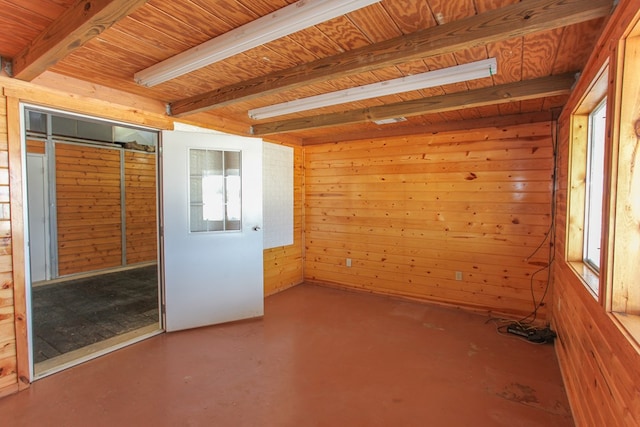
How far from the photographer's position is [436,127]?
379 cm

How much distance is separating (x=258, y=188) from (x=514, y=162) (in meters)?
2.85

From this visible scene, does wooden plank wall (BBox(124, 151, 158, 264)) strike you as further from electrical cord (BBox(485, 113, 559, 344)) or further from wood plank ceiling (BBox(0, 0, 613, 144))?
electrical cord (BBox(485, 113, 559, 344))

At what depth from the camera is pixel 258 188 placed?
350cm

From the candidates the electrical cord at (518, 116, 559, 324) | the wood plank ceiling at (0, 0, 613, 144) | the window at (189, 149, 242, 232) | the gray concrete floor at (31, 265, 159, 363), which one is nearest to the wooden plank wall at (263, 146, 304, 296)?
the window at (189, 149, 242, 232)

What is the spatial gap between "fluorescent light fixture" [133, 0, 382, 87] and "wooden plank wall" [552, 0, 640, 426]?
3.79ft

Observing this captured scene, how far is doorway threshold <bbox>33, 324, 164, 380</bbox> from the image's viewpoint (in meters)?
2.40

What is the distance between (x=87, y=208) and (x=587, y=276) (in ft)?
22.2

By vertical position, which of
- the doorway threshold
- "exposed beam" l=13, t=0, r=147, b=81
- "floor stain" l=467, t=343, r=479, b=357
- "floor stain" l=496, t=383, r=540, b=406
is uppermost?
"exposed beam" l=13, t=0, r=147, b=81

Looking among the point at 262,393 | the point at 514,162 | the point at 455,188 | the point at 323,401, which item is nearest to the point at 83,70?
the point at 262,393

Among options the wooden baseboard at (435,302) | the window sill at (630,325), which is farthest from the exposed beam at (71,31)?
the wooden baseboard at (435,302)

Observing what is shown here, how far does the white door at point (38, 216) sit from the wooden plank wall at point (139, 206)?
1225 millimetres

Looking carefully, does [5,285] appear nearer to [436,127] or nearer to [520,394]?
[520,394]

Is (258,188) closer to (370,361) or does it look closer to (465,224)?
(370,361)

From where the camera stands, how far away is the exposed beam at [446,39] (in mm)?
1402
